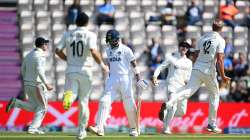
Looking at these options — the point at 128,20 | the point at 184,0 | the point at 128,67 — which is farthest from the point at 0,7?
the point at 128,67

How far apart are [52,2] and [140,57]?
3878mm

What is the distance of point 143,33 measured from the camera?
28.8 metres

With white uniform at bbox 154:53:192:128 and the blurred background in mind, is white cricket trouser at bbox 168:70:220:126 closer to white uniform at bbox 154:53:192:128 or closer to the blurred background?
white uniform at bbox 154:53:192:128

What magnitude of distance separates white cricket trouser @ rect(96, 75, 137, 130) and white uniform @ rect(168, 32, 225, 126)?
1000mm

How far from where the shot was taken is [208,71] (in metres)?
18.6

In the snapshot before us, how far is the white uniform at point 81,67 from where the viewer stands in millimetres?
16641

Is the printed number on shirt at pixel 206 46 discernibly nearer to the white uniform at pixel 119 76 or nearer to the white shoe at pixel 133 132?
the white uniform at pixel 119 76

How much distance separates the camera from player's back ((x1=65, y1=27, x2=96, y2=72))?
658 inches

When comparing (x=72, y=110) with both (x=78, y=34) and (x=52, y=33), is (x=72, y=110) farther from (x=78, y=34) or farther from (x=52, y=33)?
(x=78, y=34)

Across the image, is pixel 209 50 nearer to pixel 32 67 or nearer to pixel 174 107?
pixel 174 107

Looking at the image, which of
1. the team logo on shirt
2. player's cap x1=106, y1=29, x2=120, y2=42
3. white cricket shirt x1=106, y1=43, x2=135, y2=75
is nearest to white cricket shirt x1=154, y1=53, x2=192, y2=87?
white cricket shirt x1=106, y1=43, x2=135, y2=75

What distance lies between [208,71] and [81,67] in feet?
10.7

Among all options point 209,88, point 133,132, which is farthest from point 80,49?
point 209,88

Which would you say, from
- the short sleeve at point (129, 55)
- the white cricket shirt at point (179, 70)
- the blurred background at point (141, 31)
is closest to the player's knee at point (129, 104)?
the short sleeve at point (129, 55)
